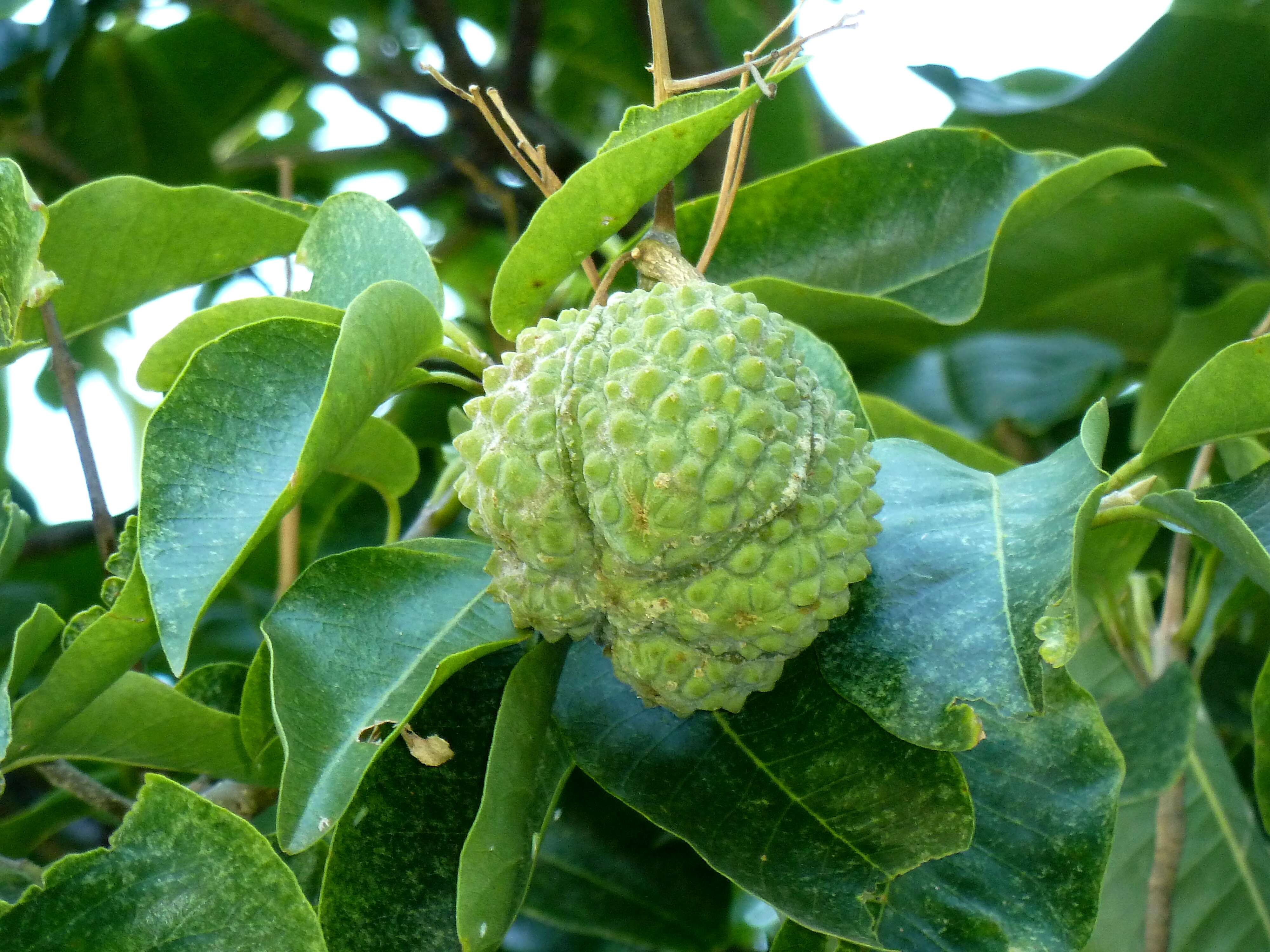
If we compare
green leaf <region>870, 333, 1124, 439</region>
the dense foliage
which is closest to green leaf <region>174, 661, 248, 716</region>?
the dense foliage

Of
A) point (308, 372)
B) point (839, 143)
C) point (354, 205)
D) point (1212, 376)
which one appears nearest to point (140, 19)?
point (839, 143)

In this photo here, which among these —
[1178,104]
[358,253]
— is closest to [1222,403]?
[358,253]

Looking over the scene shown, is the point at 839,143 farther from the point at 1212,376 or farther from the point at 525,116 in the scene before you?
the point at 1212,376

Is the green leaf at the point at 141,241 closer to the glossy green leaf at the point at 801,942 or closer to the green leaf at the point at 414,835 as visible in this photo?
the green leaf at the point at 414,835

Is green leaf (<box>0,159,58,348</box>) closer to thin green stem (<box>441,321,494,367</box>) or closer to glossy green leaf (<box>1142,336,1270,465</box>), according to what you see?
thin green stem (<box>441,321,494,367</box>)

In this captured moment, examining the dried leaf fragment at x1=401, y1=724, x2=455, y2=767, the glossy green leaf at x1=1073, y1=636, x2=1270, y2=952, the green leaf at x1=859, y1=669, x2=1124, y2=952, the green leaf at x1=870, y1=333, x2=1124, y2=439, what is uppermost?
the dried leaf fragment at x1=401, y1=724, x2=455, y2=767
